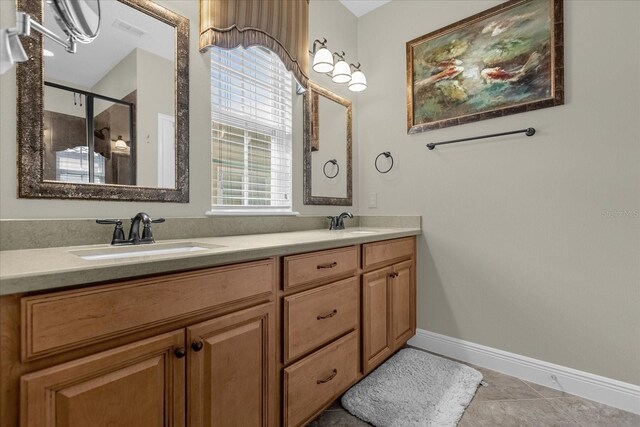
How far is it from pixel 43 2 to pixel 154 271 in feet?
3.75

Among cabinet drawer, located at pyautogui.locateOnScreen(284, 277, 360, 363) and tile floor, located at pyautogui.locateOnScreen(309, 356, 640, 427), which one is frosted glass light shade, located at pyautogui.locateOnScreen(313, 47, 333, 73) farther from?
tile floor, located at pyautogui.locateOnScreen(309, 356, 640, 427)

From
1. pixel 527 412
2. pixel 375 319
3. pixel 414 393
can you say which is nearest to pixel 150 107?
pixel 375 319

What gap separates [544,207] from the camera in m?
1.83

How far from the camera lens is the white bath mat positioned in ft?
4.95

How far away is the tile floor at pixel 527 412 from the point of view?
150 centimetres

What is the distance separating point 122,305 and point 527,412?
1928mm

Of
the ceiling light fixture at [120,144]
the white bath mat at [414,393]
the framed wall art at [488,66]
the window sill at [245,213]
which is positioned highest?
the framed wall art at [488,66]

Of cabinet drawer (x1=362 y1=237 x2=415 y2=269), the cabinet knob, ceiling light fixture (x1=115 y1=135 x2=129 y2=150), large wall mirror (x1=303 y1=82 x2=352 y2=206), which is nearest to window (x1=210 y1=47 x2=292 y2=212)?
large wall mirror (x1=303 y1=82 x2=352 y2=206)

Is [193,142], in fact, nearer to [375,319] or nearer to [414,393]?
[375,319]

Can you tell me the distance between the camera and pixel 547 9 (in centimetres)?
181

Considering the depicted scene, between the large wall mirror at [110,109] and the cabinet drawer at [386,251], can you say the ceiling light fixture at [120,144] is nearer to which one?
the large wall mirror at [110,109]

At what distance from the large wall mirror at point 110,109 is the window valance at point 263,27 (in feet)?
0.45

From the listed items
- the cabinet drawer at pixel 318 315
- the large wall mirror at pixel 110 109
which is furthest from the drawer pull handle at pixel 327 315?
the large wall mirror at pixel 110 109

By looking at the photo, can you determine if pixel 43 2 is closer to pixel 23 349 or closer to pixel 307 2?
pixel 23 349
